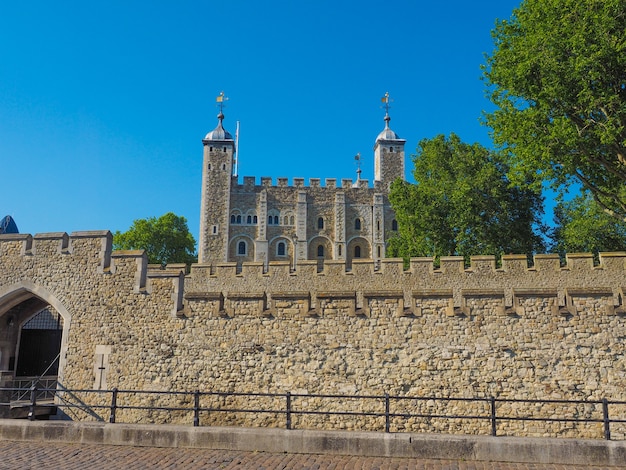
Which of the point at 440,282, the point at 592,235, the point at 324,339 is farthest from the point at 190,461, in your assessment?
the point at 592,235

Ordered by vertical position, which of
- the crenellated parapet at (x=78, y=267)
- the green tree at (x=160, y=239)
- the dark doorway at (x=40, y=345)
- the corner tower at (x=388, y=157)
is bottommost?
the dark doorway at (x=40, y=345)

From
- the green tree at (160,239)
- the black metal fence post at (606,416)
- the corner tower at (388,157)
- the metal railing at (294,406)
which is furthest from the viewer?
the corner tower at (388,157)

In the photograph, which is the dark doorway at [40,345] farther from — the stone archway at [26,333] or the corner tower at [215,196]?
the corner tower at [215,196]

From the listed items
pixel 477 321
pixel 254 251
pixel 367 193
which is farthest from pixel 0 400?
pixel 367 193

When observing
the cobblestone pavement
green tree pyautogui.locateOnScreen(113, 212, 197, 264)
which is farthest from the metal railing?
green tree pyautogui.locateOnScreen(113, 212, 197, 264)

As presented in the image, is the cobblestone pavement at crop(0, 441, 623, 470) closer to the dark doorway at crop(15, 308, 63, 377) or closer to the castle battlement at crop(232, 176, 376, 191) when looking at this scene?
the dark doorway at crop(15, 308, 63, 377)

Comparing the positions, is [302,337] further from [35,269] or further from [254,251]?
[254,251]

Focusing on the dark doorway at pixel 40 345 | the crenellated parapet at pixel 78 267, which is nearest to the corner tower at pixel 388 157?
the dark doorway at pixel 40 345

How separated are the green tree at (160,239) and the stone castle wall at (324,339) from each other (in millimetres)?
36344

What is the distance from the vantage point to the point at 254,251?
5484cm

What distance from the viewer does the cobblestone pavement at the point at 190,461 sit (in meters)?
7.32

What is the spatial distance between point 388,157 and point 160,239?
27.7 metres

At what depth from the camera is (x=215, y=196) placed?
5431 cm

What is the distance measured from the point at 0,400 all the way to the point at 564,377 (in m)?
12.9
